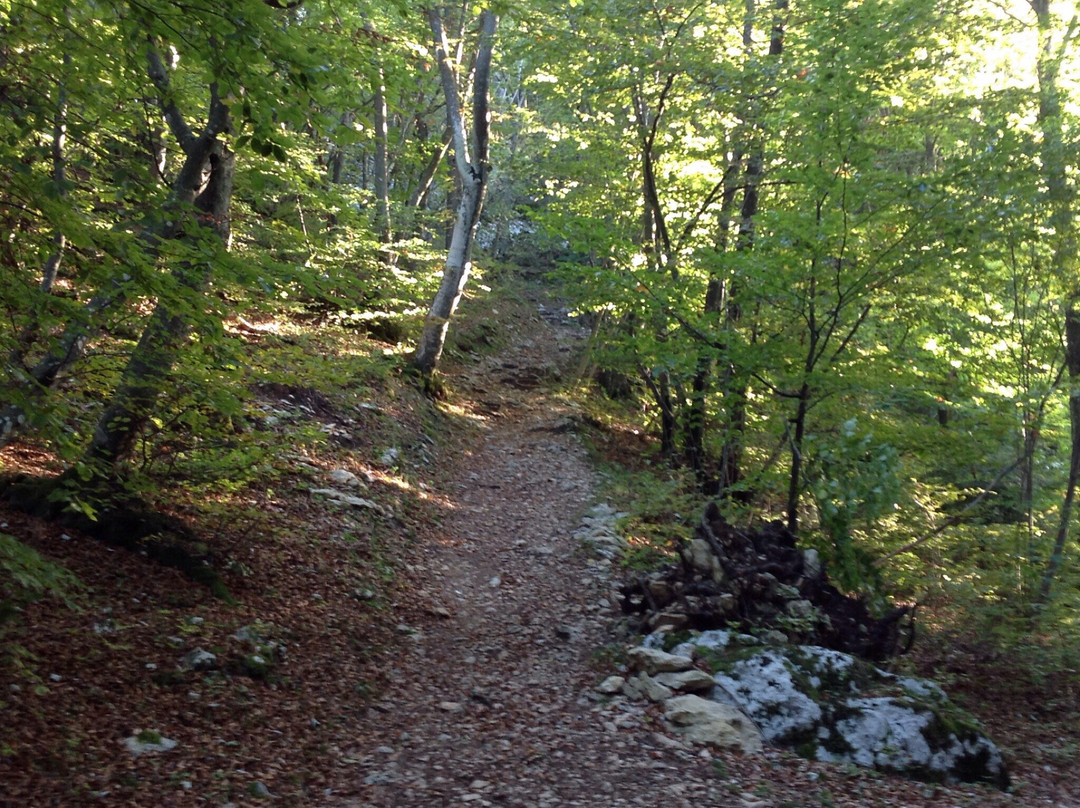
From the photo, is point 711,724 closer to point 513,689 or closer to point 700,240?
point 513,689

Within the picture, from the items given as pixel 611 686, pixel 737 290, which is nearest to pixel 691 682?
pixel 611 686

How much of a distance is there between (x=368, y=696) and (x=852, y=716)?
3.33 metres

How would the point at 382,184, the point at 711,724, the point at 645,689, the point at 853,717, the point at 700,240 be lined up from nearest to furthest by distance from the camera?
the point at 711,724 < the point at 853,717 < the point at 645,689 < the point at 700,240 < the point at 382,184

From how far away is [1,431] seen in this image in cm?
476

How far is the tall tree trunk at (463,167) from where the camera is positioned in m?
12.5

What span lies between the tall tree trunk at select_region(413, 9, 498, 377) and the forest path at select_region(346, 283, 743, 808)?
3495 millimetres

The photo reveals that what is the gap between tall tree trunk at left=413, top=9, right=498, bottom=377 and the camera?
40.9ft

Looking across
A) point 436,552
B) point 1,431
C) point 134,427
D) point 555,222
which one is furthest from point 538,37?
point 1,431

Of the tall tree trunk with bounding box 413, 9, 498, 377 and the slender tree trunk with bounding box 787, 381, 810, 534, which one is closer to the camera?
the slender tree trunk with bounding box 787, 381, 810, 534

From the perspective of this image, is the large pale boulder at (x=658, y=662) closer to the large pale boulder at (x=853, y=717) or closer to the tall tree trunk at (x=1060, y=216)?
the large pale boulder at (x=853, y=717)

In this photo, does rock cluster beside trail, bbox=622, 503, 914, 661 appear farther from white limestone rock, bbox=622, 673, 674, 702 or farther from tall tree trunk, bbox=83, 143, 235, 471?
tall tree trunk, bbox=83, 143, 235, 471

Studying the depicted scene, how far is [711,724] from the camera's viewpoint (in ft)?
16.4

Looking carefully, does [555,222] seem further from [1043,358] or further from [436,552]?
[1043,358]

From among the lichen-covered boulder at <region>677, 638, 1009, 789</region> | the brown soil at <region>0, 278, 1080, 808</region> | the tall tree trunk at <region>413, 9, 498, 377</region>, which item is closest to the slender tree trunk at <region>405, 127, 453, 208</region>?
the tall tree trunk at <region>413, 9, 498, 377</region>
